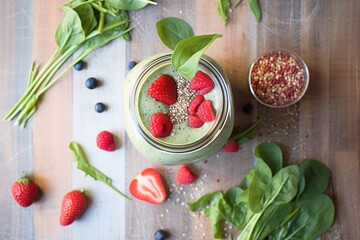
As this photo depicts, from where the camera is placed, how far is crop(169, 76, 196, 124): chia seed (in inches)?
33.0

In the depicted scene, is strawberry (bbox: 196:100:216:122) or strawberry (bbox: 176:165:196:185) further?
strawberry (bbox: 176:165:196:185)

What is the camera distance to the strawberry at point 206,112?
0.83 metres

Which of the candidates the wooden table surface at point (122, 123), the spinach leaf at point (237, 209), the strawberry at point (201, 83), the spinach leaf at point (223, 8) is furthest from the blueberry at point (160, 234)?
the spinach leaf at point (223, 8)

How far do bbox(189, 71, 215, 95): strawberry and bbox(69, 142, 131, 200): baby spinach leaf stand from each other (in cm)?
34

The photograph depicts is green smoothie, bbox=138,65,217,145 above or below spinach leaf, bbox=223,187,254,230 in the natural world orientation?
above

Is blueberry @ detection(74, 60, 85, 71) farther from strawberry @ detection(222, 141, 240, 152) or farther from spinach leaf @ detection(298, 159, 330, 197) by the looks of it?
spinach leaf @ detection(298, 159, 330, 197)

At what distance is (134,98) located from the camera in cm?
85

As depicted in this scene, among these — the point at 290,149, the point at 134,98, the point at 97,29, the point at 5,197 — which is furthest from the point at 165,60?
the point at 5,197

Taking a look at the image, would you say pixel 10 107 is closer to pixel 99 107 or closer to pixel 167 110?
pixel 99 107

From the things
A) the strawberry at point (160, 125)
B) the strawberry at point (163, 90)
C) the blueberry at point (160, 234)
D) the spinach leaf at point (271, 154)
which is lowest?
the blueberry at point (160, 234)

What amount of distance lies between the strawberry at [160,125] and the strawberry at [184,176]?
230 mm

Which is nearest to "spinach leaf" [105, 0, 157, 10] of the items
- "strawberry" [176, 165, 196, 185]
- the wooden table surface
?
the wooden table surface

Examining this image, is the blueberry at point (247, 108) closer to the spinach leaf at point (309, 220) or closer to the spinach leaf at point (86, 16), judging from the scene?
the spinach leaf at point (309, 220)

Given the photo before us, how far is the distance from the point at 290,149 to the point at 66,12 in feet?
1.81
